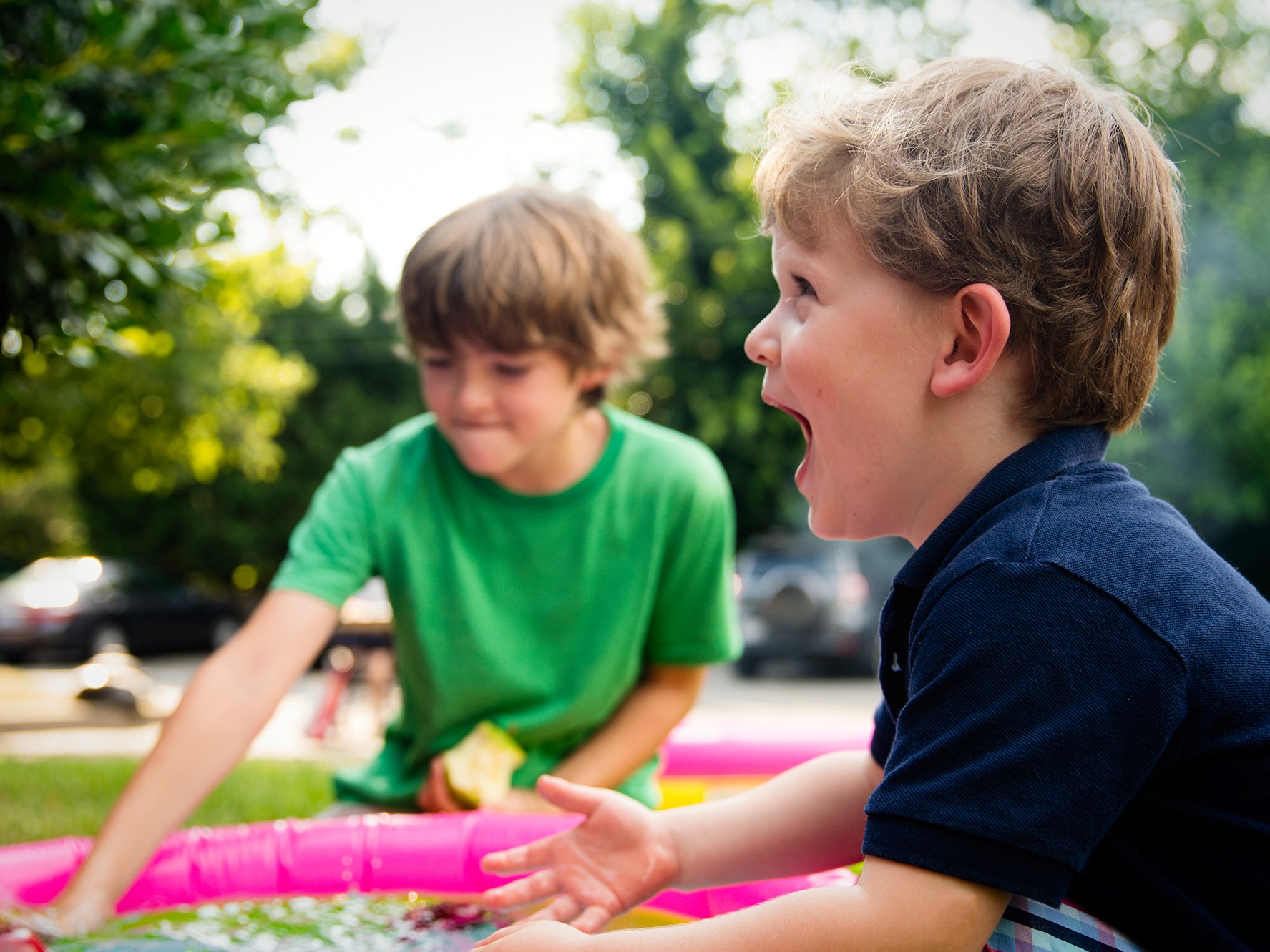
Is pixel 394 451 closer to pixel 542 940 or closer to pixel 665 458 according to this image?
pixel 665 458

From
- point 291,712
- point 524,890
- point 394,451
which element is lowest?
point 291,712

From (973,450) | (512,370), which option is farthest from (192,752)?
(973,450)

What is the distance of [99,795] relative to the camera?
4398 mm

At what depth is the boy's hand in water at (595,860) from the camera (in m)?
1.39

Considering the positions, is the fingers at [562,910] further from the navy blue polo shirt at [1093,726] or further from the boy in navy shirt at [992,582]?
the navy blue polo shirt at [1093,726]

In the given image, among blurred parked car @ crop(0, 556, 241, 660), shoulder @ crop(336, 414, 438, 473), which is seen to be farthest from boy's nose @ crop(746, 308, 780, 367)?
blurred parked car @ crop(0, 556, 241, 660)

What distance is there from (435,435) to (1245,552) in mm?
15632

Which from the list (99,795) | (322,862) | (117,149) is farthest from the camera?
(99,795)

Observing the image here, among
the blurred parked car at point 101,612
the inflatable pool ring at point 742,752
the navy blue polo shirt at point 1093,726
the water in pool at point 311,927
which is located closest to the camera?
the navy blue polo shirt at point 1093,726

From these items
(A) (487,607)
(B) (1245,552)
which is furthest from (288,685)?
(B) (1245,552)

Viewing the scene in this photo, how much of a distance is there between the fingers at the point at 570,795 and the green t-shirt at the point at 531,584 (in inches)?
34.2

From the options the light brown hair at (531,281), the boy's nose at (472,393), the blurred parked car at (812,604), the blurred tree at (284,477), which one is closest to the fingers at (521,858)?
the boy's nose at (472,393)

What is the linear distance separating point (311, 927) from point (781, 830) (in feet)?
2.71

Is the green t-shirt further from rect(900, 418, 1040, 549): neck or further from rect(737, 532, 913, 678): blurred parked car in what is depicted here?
rect(737, 532, 913, 678): blurred parked car
